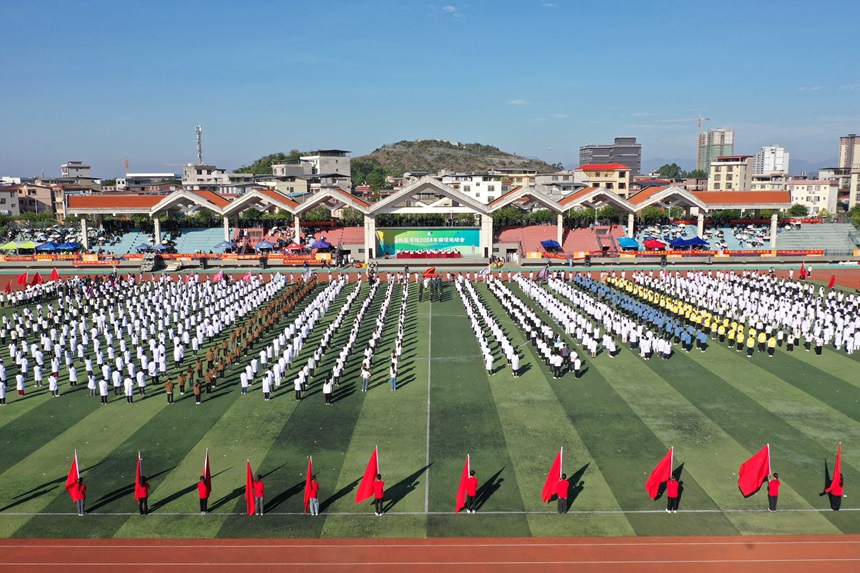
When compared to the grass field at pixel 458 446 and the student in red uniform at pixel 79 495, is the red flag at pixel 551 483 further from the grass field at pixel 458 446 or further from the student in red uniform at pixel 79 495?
the student in red uniform at pixel 79 495

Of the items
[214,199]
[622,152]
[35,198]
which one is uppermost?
[622,152]

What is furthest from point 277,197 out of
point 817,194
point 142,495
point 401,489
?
point 817,194

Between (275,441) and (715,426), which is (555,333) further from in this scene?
(275,441)

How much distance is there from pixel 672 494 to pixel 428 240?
41.8 meters

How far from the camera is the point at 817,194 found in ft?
317

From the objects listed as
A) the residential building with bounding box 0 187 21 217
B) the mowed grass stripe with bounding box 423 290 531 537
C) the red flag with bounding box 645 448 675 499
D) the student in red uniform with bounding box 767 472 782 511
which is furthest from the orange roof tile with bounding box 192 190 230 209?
the residential building with bounding box 0 187 21 217

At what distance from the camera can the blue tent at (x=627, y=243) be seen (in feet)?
164

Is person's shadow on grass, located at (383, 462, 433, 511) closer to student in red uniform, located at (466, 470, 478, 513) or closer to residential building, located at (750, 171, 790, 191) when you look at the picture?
student in red uniform, located at (466, 470, 478, 513)

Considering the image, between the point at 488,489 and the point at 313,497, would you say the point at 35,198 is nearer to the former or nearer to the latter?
the point at 313,497

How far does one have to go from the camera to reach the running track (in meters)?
10.7

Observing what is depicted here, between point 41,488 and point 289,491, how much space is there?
5387 mm

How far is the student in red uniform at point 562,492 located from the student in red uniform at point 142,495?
8.09m

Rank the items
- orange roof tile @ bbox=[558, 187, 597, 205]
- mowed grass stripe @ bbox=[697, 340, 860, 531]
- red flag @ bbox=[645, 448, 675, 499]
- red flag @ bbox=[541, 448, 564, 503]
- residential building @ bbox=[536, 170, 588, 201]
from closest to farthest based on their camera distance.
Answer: red flag @ bbox=[541, 448, 564, 503] → red flag @ bbox=[645, 448, 675, 499] → mowed grass stripe @ bbox=[697, 340, 860, 531] → orange roof tile @ bbox=[558, 187, 597, 205] → residential building @ bbox=[536, 170, 588, 201]

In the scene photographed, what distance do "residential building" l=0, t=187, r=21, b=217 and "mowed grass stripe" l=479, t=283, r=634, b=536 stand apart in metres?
93.6
